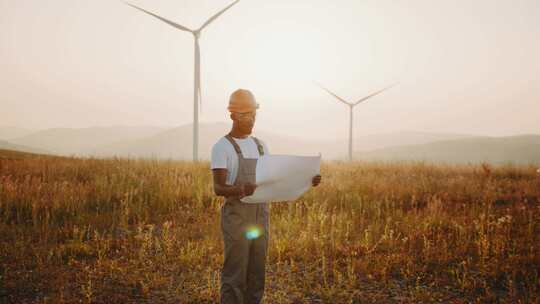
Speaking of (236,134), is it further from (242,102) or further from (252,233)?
(252,233)

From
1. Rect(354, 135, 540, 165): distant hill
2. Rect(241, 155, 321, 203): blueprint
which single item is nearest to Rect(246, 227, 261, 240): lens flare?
Rect(241, 155, 321, 203): blueprint

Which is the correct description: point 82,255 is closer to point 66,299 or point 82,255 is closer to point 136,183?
point 66,299

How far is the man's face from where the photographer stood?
309cm

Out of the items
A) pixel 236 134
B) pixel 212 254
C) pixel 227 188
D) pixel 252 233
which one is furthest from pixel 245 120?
pixel 212 254

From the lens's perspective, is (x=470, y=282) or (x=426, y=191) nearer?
(x=470, y=282)

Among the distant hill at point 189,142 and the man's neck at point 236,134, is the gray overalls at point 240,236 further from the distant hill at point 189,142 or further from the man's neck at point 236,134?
the distant hill at point 189,142

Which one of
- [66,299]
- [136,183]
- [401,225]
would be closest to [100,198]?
[136,183]

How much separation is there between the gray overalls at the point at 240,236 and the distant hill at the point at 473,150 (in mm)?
94156

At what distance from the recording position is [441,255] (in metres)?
5.32

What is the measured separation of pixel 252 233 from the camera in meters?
3.09

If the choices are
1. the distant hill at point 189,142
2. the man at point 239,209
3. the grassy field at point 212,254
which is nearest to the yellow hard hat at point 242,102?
the man at point 239,209

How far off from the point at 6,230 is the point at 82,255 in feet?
5.91

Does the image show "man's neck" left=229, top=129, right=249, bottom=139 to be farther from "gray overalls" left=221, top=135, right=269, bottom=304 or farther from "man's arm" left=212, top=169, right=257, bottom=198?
"man's arm" left=212, top=169, right=257, bottom=198

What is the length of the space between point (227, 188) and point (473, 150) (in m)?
112
